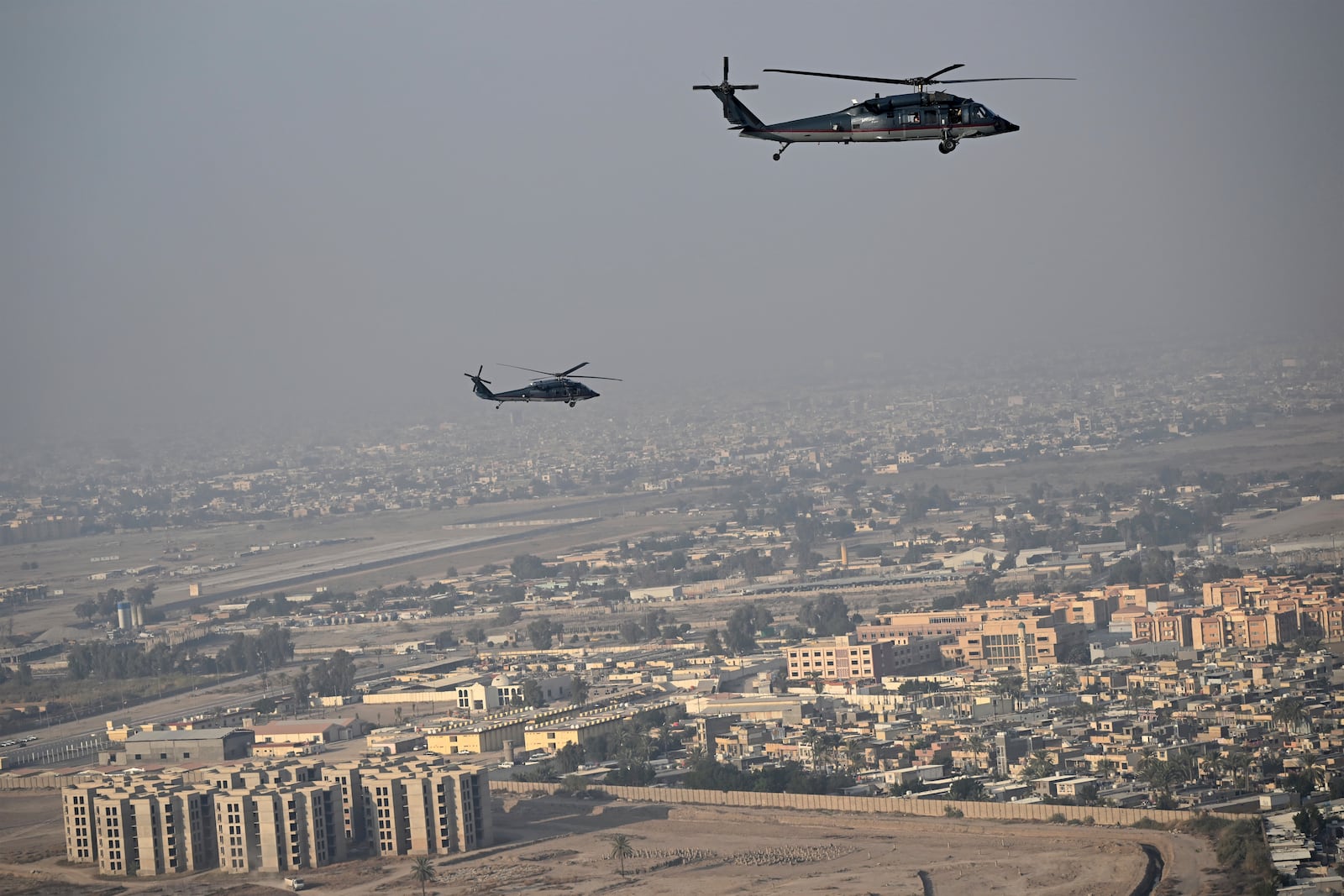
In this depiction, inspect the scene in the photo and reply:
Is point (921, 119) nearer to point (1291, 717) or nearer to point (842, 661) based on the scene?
point (1291, 717)

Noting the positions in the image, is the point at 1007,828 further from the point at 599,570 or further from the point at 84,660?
the point at 599,570

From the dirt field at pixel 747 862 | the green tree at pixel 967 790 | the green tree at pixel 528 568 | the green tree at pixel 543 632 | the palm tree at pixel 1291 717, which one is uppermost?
the green tree at pixel 528 568

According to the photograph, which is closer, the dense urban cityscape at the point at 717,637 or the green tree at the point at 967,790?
the dense urban cityscape at the point at 717,637

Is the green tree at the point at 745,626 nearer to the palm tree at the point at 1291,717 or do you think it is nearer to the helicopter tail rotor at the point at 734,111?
the palm tree at the point at 1291,717

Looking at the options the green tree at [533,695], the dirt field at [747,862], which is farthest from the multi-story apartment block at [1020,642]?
the dirt field at [747,862]

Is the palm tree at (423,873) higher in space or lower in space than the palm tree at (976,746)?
lower

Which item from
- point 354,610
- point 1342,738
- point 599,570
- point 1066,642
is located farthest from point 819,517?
point 1342,738

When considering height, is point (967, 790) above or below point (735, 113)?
below

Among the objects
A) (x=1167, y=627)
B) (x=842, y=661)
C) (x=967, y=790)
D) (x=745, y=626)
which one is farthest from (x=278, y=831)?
(x=745, y=626)

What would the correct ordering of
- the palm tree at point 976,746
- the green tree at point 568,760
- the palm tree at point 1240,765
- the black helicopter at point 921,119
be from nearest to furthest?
1. the black helicopter at point 921,119
2. the palm tree at point 1240,765
3. the palm tree at point 976,746
4. the green tree at point 568,760
